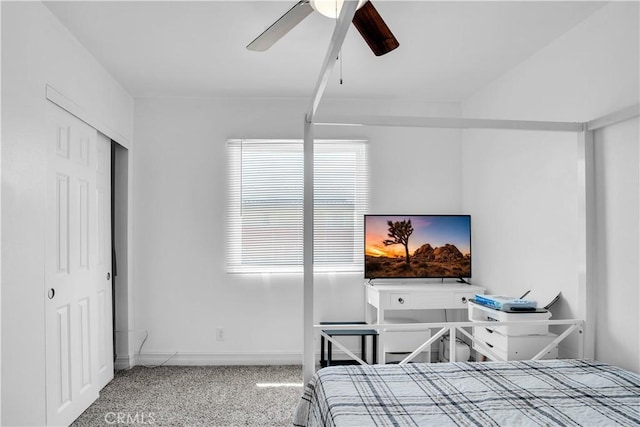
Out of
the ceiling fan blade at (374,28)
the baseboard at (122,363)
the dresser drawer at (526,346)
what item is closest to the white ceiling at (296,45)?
the ceiling fan blade at (374,28)

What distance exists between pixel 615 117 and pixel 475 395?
167 cm

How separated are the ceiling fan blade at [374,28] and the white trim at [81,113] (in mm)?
1829

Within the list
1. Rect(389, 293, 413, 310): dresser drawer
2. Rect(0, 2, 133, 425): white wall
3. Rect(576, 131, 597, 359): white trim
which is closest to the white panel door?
Rect(0, 2, 133, 425): white wall

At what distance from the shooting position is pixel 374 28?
A: 7.83 ft

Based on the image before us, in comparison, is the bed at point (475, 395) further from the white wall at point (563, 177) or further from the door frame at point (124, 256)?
the door frame at point (124, 256)

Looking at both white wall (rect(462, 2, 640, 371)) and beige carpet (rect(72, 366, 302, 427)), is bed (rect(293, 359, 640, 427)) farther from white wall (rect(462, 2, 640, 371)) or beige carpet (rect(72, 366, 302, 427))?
beige carpet (rect(72, 366, 302, 427))

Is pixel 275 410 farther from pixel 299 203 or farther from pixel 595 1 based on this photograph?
pixel 595 1

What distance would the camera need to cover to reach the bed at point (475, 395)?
184cm

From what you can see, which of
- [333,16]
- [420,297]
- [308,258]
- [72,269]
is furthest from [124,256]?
[333,16]

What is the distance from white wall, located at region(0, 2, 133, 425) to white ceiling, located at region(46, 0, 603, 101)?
28 cm

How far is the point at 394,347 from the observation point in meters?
4.15

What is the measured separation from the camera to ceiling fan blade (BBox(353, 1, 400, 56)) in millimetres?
2260

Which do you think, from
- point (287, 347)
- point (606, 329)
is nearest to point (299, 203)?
point (287, 347)

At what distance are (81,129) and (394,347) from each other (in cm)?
301
